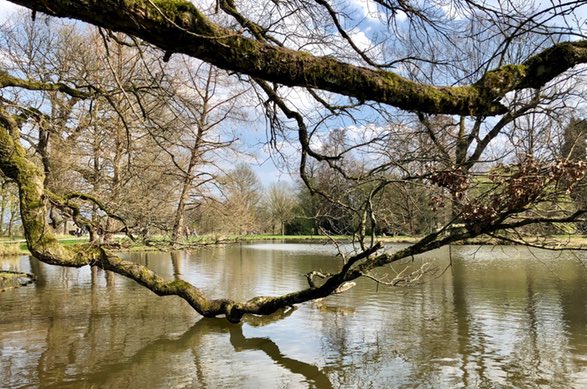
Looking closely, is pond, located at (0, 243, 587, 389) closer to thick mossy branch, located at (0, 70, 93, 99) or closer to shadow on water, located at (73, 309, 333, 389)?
shadow on water, located at (73, 309, 333, 389)

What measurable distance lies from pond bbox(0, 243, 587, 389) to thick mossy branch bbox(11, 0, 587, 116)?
A: 12.2 ft

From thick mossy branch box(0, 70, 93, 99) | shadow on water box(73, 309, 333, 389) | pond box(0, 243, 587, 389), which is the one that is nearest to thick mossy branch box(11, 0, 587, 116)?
pond box(0, 243, 587, 389)

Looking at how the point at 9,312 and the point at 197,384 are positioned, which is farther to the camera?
the point at 9,312

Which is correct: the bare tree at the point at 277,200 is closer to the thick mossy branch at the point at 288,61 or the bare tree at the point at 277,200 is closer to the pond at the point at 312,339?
the pond at the point at 312,339

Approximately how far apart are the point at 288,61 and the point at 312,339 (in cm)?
619

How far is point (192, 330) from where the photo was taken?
28.1 feet

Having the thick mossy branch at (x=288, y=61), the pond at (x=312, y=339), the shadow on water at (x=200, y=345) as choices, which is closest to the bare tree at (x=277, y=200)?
the pond at (x=312, y=339)

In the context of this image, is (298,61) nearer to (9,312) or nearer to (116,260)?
(116,260)

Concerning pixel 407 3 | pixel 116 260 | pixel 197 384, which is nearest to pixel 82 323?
pixel 116 260

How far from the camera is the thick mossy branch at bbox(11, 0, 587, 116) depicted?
230 cm

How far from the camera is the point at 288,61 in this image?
2.55 meters

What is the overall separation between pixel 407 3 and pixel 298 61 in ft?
5.36

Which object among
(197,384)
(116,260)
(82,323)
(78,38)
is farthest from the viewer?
(78,38)

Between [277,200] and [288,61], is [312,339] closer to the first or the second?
[288,61]
